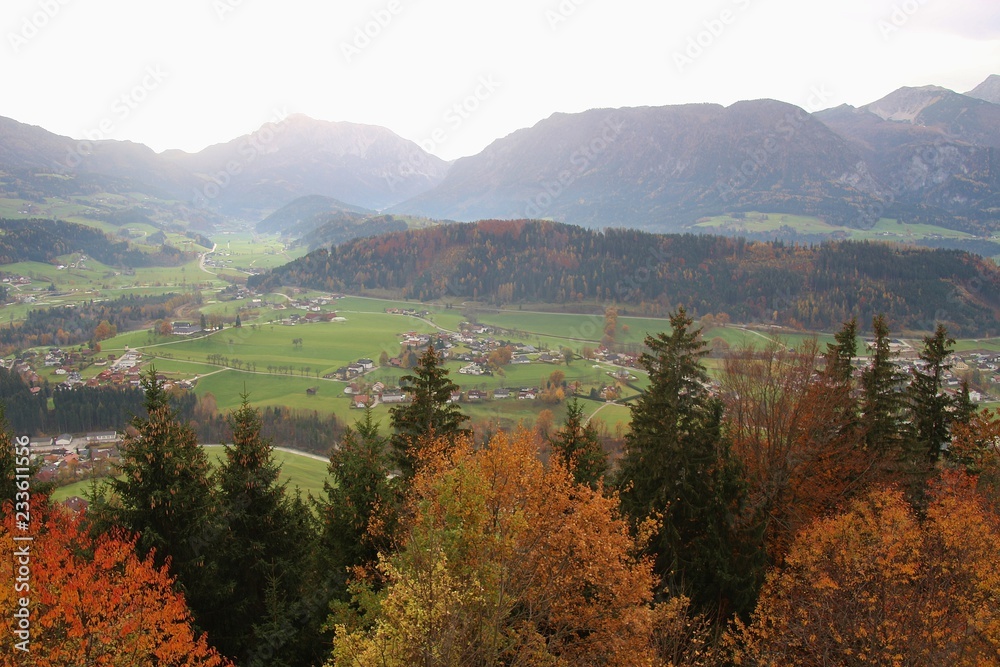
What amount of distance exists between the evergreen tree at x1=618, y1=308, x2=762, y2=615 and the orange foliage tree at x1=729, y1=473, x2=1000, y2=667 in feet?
4.54

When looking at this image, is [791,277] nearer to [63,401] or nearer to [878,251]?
[878,251]

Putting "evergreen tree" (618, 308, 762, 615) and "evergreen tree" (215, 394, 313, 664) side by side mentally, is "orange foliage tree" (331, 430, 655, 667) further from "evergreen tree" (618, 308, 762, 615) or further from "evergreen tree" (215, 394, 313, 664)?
"evergreen tree" (215, 394, 313, 664)

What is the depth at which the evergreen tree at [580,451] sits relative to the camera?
75.8 feet

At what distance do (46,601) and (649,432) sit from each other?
61.7 ft

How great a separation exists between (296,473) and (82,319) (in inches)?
3816

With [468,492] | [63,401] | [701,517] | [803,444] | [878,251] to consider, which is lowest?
[63,401]

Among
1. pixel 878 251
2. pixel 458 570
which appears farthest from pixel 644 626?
pixel 878 251

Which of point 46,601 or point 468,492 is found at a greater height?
point 468,492

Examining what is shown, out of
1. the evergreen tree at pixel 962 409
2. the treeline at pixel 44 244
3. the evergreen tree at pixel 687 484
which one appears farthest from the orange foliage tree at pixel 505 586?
the treeline at pixel 44 244

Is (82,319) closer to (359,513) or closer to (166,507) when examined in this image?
(166,507)

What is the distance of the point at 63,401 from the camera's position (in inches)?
2480

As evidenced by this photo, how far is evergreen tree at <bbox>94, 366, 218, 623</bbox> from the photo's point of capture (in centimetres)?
1641
